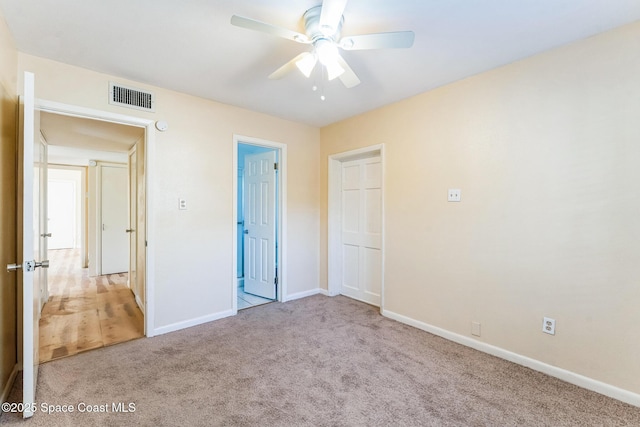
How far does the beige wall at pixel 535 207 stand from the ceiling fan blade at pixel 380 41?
132cm

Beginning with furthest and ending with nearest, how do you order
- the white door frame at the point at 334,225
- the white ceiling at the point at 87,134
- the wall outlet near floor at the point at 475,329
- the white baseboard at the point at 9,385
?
the white door frame at the point at 334,225 → the white ceiling at the point at 87,134 → the wall outlet near floor at the point at 475,329 → the white baseboard at the point at 9,385

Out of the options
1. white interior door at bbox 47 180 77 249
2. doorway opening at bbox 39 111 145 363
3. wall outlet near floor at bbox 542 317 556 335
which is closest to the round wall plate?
doorway opening at bbox 39 111 145 363

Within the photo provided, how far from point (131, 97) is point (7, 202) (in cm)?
128

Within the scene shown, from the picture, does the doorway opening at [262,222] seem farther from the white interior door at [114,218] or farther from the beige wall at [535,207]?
the white interior door at [114,218]

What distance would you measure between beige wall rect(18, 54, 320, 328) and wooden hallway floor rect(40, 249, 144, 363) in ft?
1.88

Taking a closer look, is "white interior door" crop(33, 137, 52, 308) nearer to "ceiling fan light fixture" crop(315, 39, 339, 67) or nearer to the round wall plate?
the round wall plate

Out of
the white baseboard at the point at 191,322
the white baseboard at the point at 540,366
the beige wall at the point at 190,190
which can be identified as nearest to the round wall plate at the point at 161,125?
the beige wall at the point at 190,190

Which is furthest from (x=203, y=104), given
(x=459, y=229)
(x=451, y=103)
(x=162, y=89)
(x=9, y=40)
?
(x=459, y=229)

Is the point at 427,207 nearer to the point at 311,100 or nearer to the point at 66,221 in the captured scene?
the point at 311,100

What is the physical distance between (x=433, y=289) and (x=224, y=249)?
2306 mm

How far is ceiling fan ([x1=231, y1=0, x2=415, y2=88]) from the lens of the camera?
4.93ft

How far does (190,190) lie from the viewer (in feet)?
10.0

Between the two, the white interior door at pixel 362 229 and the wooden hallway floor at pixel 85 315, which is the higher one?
the white interior door at pixel 362 229

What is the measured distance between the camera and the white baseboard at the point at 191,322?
2.86 m
